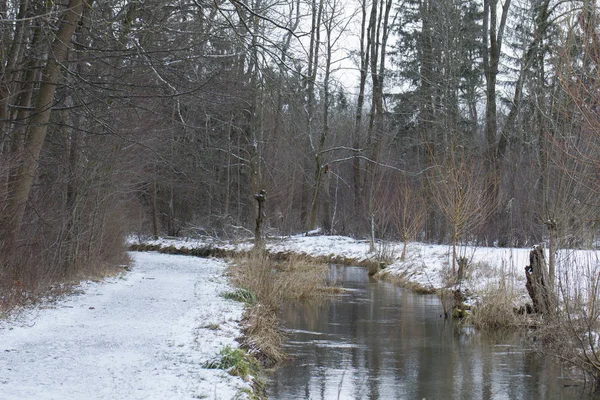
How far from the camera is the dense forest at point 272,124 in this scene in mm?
8172

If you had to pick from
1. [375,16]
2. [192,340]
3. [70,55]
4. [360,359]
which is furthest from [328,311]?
[375,16]

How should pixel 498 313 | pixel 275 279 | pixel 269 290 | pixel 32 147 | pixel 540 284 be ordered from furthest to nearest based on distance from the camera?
pixel 275 279 < pixel 269 290 < pixel 498 313 < pixel 32 147 < pixel 540 284

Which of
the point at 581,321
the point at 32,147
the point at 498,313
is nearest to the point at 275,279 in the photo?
the point at 498,313

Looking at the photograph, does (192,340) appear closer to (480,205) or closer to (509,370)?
(509,370)

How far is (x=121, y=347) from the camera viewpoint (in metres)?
7.81

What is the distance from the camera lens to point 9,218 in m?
10.2

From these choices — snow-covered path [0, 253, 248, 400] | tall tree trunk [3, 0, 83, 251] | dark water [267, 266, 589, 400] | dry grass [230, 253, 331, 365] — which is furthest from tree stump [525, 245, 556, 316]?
tall tree trunk [3, 0, 83, 251]

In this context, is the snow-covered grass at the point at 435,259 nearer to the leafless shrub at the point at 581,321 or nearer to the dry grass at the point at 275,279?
the leafless shrub at the point at 581,321

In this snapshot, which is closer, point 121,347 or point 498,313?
point 121,347

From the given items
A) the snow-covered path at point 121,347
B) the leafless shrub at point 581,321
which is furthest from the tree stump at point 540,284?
the snow-covered path at point 121,347

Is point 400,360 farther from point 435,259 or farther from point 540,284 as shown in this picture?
point 435,259

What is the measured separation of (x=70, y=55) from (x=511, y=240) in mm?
16027

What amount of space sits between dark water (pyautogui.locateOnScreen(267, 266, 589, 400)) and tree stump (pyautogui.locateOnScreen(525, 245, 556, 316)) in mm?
802

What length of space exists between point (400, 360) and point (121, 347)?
14.2 ft
